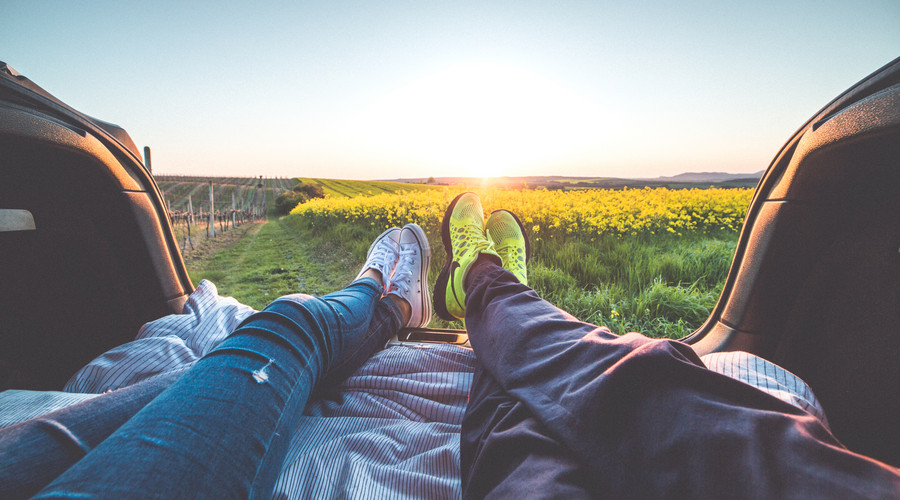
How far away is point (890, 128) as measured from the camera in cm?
60

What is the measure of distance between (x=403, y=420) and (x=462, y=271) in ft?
2.56

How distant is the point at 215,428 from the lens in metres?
0.49

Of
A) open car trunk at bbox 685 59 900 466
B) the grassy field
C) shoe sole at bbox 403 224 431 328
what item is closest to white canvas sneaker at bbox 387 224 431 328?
shoe sole at bbox 403 224 431 328

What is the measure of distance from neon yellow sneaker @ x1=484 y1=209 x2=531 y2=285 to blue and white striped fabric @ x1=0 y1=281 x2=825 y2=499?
0.82 metres

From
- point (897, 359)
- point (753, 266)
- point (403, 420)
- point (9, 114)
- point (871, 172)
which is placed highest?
point (9, 114)

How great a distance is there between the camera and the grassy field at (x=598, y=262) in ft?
5.40

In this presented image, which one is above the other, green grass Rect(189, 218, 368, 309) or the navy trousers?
the navy trousers

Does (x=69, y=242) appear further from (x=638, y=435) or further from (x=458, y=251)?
(x=638, y=435)

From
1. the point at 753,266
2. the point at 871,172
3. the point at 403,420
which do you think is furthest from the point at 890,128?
the point at 403,420

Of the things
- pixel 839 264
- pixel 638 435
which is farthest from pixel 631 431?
pixel 839 264

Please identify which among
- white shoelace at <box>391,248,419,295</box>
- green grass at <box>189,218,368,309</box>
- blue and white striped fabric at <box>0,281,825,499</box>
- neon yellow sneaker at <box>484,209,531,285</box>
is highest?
neon yellow sneaker at <box>484,209,531,285</box>

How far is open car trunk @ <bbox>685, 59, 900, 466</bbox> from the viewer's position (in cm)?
67

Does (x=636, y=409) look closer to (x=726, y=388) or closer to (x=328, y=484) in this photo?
(x=726, y=388)

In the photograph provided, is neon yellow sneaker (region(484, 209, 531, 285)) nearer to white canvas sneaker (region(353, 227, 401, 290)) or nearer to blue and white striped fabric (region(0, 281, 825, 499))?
white canvas sneaker (region(353, 227, 401, 290))
